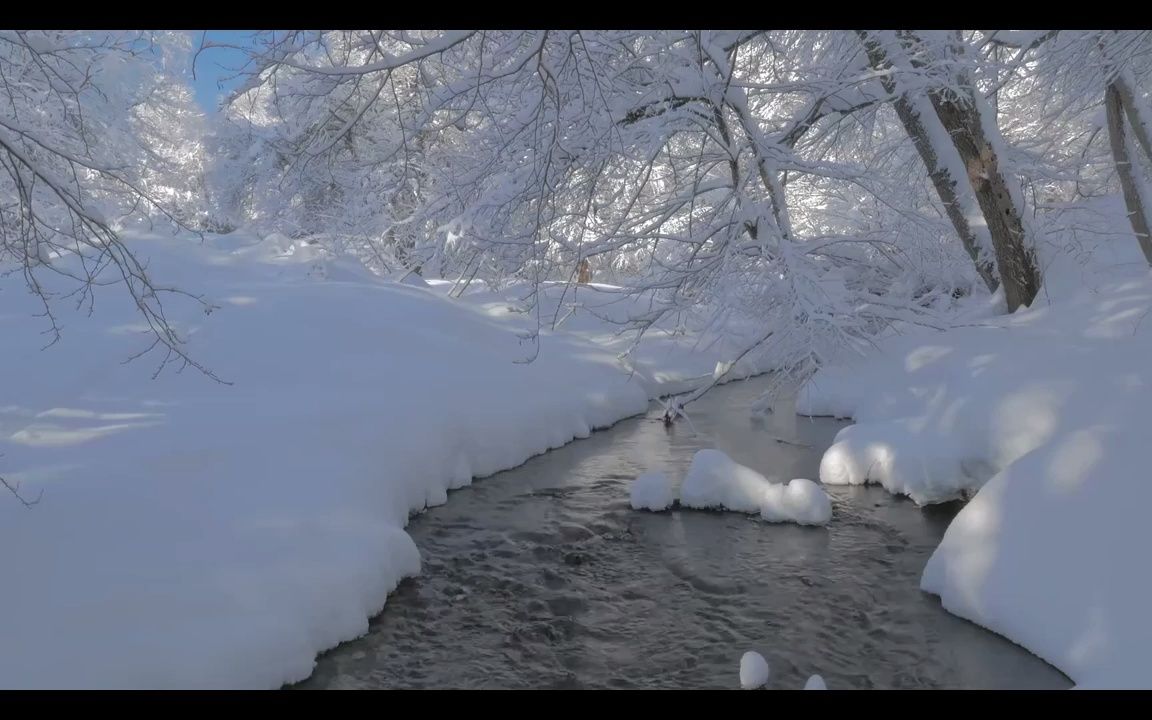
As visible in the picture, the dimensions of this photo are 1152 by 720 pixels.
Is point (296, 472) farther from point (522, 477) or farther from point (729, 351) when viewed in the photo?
point (729, 351)

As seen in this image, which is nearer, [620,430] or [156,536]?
[156,536]

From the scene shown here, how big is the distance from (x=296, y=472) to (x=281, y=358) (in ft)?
12.7

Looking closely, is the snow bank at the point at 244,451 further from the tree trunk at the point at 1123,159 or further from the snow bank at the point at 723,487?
the tree trunk at the point at 1123,159

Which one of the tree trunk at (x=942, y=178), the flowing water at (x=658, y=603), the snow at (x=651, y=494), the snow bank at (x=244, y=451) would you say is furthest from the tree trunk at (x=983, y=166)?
the snow bank at (x=244, y=451)

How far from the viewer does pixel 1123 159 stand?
1098 cm

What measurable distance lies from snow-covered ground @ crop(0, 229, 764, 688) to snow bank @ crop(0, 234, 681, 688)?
0.07ft

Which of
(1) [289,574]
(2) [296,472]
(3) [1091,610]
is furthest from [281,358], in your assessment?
(3) [1091,610]

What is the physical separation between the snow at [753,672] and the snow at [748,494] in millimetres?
3212

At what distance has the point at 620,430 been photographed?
13195mm

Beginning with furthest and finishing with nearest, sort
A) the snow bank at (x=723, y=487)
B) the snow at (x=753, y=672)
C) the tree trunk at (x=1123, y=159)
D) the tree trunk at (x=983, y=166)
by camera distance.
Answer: the tree trunk at (x=1123, y=159)
the tree trunk at (x=983, y=166)
the snow bank at (x=723, y=487)
the snow at (x=753, y=672)

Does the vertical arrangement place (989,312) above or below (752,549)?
above

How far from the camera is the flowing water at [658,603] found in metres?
5.52

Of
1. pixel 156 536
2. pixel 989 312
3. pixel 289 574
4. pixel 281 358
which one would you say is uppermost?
pixel 281 358

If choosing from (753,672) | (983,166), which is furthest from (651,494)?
(983,166)
